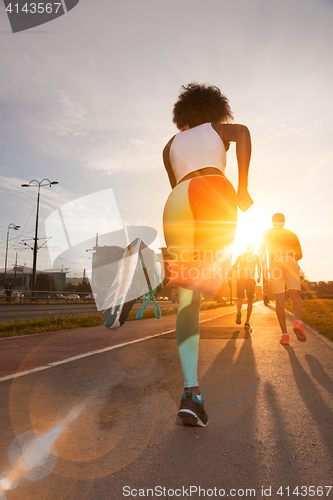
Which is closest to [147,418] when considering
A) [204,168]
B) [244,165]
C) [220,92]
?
[204,168]

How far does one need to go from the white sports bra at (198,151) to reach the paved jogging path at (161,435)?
60.7 inches

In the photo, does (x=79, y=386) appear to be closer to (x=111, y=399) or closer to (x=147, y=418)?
(x=111, y=399)

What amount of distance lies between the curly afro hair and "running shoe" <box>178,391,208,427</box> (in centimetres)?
193

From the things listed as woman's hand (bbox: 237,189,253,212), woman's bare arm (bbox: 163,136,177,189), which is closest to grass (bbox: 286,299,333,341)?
woman's hand (bbox: 237,189,253,212)

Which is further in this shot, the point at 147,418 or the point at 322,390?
the point at 322,390

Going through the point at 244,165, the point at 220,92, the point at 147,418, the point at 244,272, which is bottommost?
the point at 147,418

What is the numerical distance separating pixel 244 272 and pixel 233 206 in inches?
225

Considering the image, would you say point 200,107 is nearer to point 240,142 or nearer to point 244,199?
point 240,142

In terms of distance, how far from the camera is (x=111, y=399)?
230cm

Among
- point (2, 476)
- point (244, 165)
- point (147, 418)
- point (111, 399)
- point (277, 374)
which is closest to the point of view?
point (2, 476)

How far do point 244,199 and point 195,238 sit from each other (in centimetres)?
45

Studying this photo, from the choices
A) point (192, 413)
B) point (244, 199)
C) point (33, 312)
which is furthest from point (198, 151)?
point (33, 312)

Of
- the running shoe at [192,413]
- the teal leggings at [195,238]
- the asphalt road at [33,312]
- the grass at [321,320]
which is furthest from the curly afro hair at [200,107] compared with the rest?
the asphalt road at [33,312]

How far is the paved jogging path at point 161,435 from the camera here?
1.32 metres
